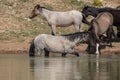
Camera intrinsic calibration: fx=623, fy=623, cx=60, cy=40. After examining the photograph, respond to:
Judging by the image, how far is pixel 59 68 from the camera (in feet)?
65.5

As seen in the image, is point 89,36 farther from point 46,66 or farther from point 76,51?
point 46,66

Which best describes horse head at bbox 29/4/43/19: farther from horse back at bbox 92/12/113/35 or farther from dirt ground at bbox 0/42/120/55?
horse back at bbox 92/12/113/35

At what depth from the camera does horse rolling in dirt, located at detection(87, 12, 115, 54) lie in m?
27.1

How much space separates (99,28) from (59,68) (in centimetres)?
838

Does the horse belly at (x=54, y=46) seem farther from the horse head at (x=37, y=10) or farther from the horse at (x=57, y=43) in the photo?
the horse head at (x=37, y=10)

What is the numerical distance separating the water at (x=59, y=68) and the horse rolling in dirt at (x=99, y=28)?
6.28 ft

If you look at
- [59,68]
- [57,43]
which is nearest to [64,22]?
[57,43]

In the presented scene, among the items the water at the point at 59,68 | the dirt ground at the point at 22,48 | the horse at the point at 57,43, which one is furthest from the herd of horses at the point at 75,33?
the water at the point at 59,68

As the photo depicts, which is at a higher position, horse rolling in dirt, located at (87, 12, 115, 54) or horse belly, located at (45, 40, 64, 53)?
horse rolling in dirt, located at (87, 12, 115, 54)

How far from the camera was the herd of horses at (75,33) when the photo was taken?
2570 cm

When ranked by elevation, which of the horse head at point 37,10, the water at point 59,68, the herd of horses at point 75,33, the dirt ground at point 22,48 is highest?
the horse head at point 37,10

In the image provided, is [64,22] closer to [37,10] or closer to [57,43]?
[37,10]

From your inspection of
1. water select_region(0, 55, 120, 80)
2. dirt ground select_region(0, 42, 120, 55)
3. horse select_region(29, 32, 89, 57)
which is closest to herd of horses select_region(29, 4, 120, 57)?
horse select_region(29, 32, 89, 57)

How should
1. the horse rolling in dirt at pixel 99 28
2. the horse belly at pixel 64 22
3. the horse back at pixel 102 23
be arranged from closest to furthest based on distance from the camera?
the horse rolling in dirt at pixel 99 28, the horse back at pixel 102 23, the horse belly at pixel 64 22
